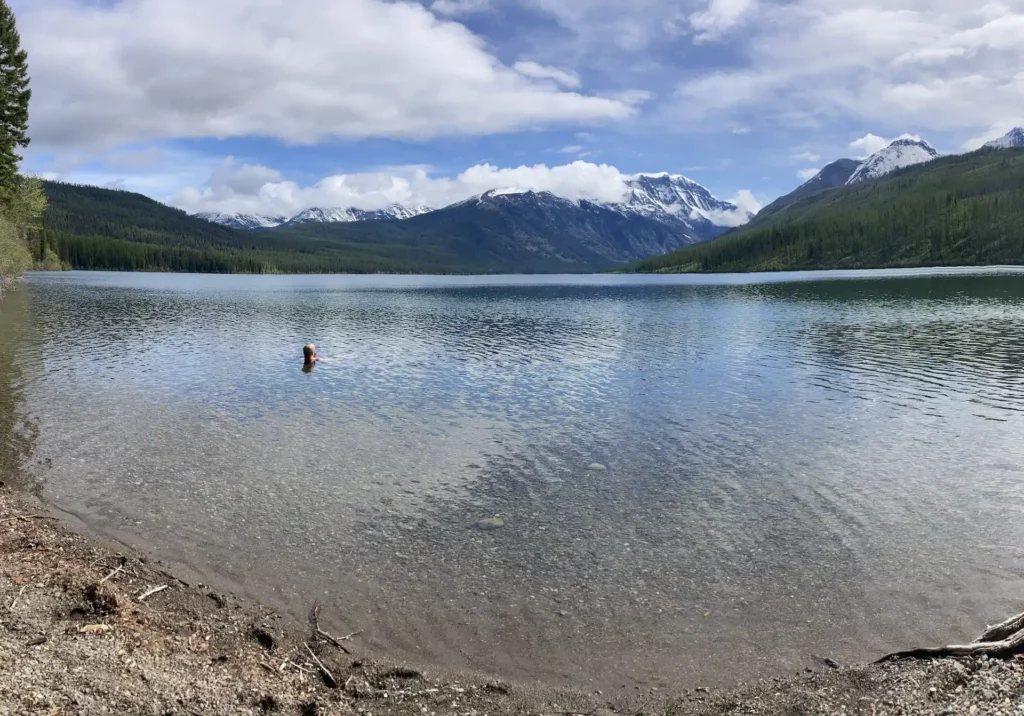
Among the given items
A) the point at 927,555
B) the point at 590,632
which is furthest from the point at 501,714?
the point at 927,555

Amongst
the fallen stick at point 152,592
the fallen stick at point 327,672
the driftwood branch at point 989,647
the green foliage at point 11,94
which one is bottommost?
the fallen stick at point 327,672

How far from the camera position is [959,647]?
11.1m

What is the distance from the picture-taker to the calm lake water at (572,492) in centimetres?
1346

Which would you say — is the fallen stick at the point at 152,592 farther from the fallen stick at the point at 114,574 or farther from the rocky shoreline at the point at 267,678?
the fallen stick at the point at 114,574

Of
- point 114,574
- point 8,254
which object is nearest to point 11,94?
point 8,254

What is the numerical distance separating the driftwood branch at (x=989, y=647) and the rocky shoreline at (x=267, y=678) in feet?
1.05

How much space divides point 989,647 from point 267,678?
12506mm

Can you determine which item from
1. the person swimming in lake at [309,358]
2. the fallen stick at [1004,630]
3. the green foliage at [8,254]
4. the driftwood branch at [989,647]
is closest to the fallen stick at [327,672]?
the driftwood branch at [989,647]

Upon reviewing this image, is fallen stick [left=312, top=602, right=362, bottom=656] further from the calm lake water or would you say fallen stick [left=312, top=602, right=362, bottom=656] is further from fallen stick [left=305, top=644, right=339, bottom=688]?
fallen stick [left=305, top=644, right=339, bottom=688]

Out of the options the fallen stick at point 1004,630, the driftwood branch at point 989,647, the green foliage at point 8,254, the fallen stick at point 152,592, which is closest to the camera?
the driftwood branch at point 989,647

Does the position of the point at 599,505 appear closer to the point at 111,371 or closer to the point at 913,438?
the point at 913,438

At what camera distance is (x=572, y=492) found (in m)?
21.4

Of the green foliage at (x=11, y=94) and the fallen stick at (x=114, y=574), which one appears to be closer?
the fallen stick at (x=114, y=574)

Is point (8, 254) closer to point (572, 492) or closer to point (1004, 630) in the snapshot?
point (572, 492)
